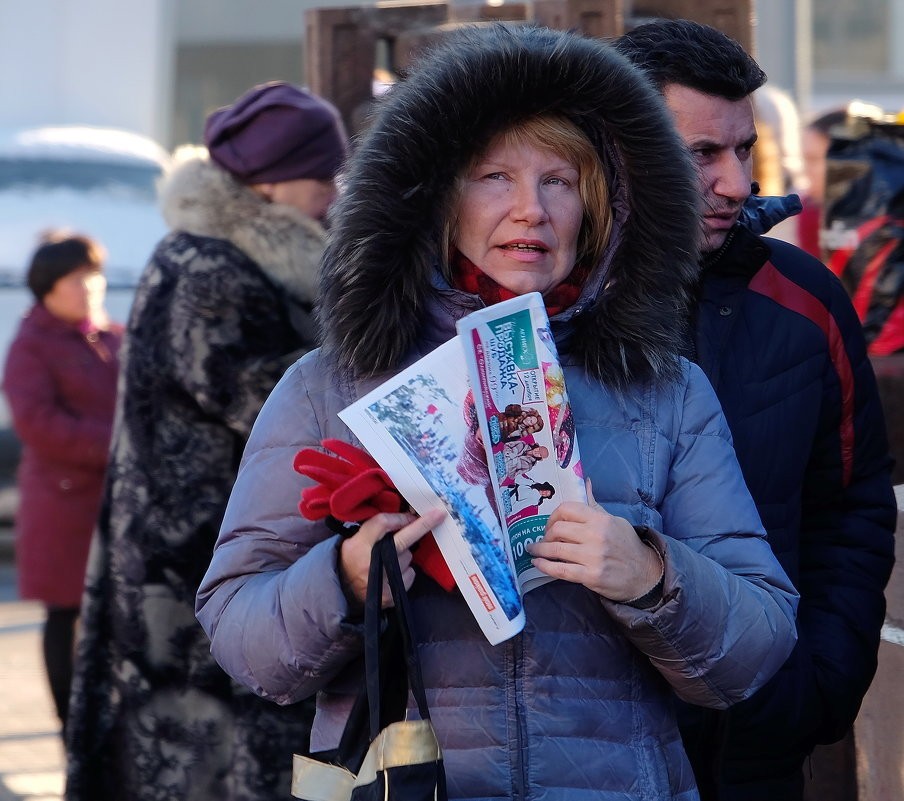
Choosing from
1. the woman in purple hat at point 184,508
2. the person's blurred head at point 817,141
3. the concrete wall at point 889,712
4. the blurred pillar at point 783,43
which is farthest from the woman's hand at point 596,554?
the blurred pillar at point 783,43

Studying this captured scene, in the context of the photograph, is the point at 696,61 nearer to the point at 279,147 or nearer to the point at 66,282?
the point at 279,147

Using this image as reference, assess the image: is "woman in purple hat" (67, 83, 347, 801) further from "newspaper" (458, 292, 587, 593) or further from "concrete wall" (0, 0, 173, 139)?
"concrete wall" (0, 0, 173, 139)

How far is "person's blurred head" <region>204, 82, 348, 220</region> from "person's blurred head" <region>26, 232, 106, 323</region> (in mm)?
1866

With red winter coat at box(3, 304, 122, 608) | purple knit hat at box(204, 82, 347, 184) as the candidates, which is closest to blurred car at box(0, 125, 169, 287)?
red winter coat at box(3, 304, 122, 608)

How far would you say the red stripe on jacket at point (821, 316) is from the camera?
103 inches

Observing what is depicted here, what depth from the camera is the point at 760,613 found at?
1974 mm

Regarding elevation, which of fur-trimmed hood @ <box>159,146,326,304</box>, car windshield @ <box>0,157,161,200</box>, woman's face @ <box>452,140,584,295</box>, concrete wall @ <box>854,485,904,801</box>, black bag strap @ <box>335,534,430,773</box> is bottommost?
concrete wall @ <box>854,485,904,801</box>

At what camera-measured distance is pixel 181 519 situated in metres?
3.52

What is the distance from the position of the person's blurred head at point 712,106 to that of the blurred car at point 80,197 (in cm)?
720

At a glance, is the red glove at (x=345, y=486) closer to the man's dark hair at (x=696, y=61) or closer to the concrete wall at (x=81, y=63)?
the man's dark hair at (x=696, y=61)

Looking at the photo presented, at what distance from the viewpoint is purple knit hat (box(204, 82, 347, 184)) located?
12.4 ft

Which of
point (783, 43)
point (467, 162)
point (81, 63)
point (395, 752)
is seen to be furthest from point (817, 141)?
point (81, 63)

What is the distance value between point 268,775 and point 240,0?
48.9 feet

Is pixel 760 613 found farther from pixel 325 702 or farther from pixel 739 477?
pixel 325 702
